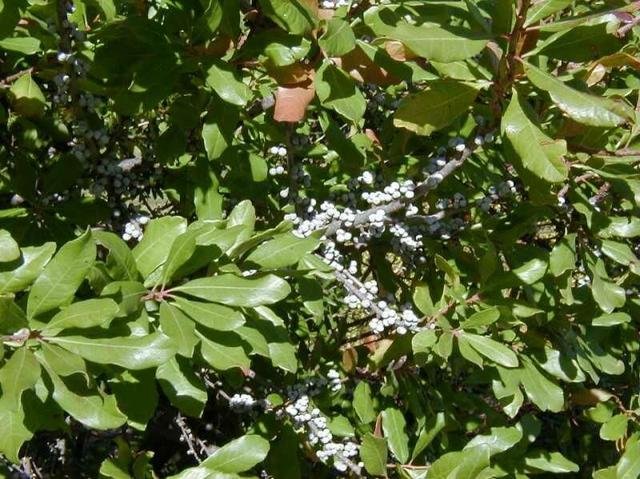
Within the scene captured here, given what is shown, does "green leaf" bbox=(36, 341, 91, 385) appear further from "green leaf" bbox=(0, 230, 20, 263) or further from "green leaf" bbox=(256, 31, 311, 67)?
"green leaf" bbox=(256, 31, 311, 67)

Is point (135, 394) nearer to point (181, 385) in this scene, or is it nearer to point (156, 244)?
point (181, 385)

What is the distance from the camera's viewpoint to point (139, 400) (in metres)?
1.44

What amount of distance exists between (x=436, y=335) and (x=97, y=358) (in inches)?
31.7

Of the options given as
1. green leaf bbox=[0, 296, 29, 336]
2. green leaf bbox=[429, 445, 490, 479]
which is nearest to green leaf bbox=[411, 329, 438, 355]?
green leaf bbox=[429, 445, 490, 479]

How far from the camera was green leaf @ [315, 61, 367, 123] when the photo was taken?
63.5 inches

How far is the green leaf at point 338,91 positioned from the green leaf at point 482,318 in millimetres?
467

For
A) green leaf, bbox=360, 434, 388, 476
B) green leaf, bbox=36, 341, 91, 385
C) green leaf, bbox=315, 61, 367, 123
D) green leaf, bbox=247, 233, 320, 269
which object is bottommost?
green leaf, bbox=360, 434, 388, 476

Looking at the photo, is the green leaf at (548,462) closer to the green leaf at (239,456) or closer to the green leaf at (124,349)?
the green leaf at (239,456)

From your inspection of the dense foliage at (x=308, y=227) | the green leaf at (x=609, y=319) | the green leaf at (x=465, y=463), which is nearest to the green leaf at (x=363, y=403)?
the dense foliage at (x=308, y=227)

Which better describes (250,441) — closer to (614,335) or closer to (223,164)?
(223,164)

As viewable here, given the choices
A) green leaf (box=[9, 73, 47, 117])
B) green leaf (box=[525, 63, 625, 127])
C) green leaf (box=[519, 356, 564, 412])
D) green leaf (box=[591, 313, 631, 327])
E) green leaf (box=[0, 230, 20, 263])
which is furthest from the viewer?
green leaf (box=[591, 313, 631, 327])

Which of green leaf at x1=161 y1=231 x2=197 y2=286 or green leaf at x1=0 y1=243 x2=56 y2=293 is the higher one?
green leaf at x1=0 y1=243 x2=56 y2=293

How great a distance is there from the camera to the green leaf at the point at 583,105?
1.41 metres

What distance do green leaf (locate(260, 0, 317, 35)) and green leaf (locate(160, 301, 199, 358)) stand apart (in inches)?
19.9
